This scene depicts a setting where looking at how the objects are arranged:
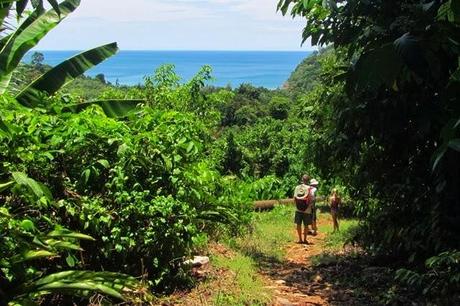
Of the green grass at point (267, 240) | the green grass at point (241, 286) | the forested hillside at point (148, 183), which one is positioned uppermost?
the forested hillside at point (148, 183)

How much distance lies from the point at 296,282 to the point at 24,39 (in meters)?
4.33

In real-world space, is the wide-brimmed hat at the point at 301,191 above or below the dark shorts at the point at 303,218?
above

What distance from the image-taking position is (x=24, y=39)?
5578 mm

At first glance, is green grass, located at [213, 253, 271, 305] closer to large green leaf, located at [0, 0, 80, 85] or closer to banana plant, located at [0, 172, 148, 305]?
banana plant, located at [0, 172, 148, 305]

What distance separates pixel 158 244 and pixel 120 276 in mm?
711

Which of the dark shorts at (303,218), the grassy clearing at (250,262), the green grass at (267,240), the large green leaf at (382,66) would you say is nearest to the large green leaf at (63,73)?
the grassy clearing at (250,262)

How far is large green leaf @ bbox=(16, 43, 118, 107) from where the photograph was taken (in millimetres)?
5816

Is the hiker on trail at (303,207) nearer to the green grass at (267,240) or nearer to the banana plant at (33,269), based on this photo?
the green grass at (267,240)

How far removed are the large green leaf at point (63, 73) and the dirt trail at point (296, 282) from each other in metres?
3.48

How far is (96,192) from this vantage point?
16.8 ft

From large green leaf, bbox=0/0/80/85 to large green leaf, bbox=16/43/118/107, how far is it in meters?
0.47

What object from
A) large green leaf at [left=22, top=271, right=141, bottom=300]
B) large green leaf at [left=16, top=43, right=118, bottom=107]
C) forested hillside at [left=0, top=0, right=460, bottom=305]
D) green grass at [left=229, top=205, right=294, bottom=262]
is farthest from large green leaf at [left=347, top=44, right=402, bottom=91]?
green grass at [left=229, top=205, right=294, bottom=262]

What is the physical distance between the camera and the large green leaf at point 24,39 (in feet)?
17.4

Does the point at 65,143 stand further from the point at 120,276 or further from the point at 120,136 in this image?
the point at 120,276
